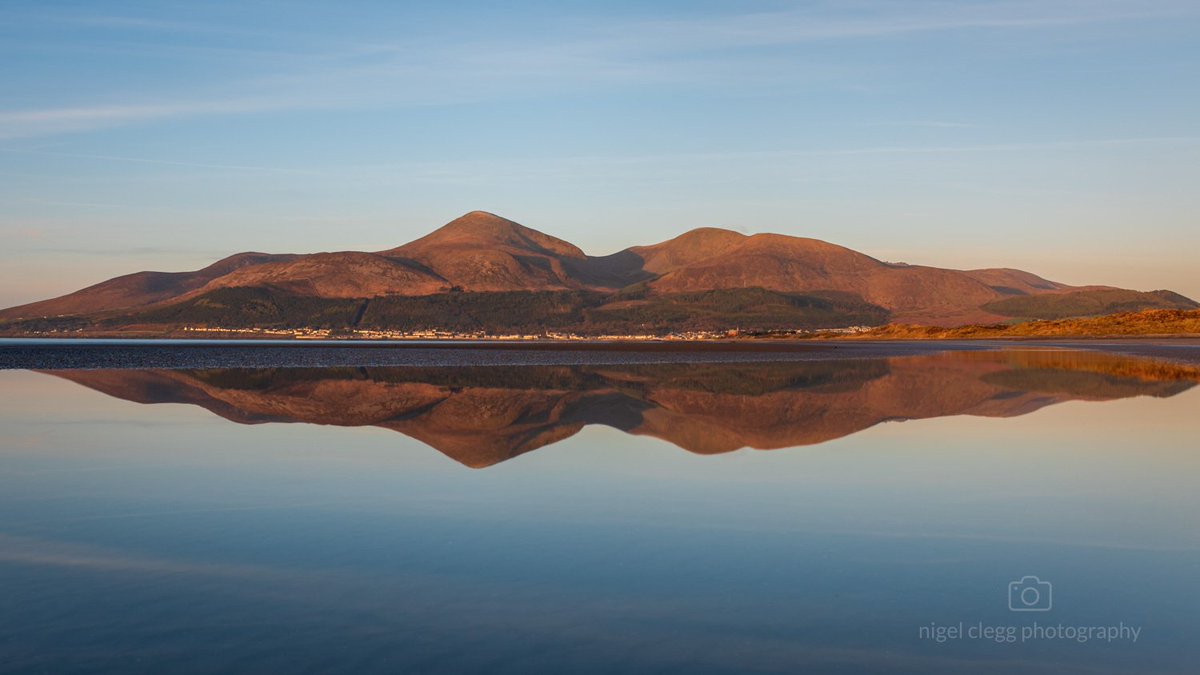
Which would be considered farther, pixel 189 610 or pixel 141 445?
pixel 141 445

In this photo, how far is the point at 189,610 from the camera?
9898 millimetres

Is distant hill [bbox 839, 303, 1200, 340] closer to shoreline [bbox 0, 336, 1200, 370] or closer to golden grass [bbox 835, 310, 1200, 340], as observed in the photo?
golden grass [bbox 835, 310, 1200, 340]

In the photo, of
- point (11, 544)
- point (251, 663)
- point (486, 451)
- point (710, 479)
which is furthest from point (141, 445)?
point (251, 663)

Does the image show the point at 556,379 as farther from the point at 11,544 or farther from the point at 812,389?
the point at 11,544

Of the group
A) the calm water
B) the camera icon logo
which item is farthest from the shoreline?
the camera icon logo

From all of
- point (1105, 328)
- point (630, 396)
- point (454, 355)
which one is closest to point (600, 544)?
point (630, 396)

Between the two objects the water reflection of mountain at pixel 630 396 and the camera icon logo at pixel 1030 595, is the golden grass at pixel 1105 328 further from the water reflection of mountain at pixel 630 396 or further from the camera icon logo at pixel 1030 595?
the camera icon logo at pixel 1030 595

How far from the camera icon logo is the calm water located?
2.5 inches

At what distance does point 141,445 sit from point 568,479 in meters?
11.7

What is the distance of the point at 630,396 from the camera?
3916 centimetres

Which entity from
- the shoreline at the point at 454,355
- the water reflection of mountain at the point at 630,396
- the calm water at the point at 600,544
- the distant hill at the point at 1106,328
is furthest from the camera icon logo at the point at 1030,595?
the distant hill at the point at 1106,328

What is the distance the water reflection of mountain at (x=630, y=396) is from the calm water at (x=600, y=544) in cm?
51

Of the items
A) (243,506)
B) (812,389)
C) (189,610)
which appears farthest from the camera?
(812,389)

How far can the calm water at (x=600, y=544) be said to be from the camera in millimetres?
8922
